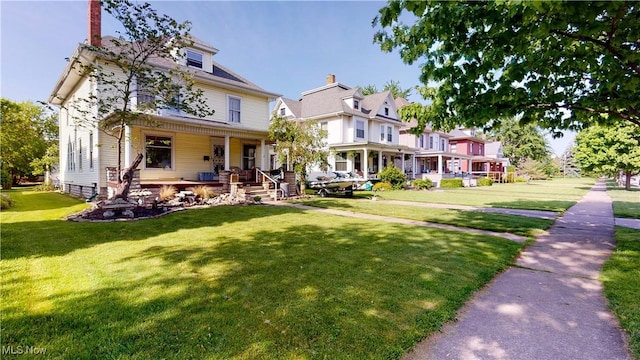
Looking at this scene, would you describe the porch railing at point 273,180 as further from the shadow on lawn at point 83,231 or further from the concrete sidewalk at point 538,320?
the concrete sidewalk at point 538,320

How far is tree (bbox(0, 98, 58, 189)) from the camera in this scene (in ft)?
69.5

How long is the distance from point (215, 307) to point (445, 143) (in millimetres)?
41576

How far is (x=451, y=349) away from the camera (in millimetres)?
2672

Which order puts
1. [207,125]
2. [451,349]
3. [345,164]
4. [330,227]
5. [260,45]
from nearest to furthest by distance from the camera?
1. [451,349]
2. [330,227]
3. [207,125]
4. [260,45]
5. [345,164]

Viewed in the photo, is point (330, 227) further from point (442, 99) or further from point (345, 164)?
point (345, 164)

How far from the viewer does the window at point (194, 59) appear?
15.8 metres

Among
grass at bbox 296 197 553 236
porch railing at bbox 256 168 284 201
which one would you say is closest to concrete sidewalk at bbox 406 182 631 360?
grass at bbox 296 197 553 236

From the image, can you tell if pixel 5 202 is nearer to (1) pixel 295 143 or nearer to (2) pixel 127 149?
→ (2) pixel 127 149

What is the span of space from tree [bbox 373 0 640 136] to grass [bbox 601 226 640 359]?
2.62 metres

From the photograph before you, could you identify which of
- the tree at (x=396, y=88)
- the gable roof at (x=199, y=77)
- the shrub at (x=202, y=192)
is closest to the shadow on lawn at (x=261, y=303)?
the shrub at (x=202, y=192)

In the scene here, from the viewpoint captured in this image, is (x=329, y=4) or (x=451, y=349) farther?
(x=329, y=4)

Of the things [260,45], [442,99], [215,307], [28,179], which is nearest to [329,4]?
[260,45]

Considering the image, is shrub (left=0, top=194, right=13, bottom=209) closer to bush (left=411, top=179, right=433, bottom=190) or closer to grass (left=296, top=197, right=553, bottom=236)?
grass (left=296, top=197, right=553, bottom=236)

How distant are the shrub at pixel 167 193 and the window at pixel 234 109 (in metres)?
5.89
